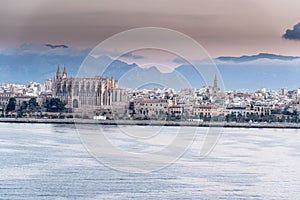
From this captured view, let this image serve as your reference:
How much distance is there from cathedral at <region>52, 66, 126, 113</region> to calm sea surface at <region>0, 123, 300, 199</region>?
9.46 meters

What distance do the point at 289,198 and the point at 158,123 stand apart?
44.5ft

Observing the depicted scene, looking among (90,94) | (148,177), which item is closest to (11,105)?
(90,94)

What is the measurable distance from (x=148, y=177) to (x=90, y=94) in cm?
1373

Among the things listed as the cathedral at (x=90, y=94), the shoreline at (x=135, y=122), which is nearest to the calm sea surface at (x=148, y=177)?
the shoreline at (x=135, y=122)

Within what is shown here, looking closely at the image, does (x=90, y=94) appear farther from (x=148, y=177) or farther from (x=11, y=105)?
(x=148, y=177)

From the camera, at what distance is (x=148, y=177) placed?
24.1ft

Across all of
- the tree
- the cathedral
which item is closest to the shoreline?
the cathedral

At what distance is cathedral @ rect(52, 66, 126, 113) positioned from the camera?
1977 centimetres

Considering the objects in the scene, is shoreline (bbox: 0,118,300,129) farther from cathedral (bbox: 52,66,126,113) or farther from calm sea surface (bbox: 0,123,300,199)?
calm sea surface (bbox: 0,123,300,199)

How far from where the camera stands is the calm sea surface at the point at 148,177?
20.9 ft

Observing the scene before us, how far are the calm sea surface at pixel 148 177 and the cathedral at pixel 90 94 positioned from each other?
31.1 feet

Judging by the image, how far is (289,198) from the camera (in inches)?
251

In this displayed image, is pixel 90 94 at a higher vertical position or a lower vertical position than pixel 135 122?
higher

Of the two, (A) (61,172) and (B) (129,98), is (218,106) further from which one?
(A) (61,172)
